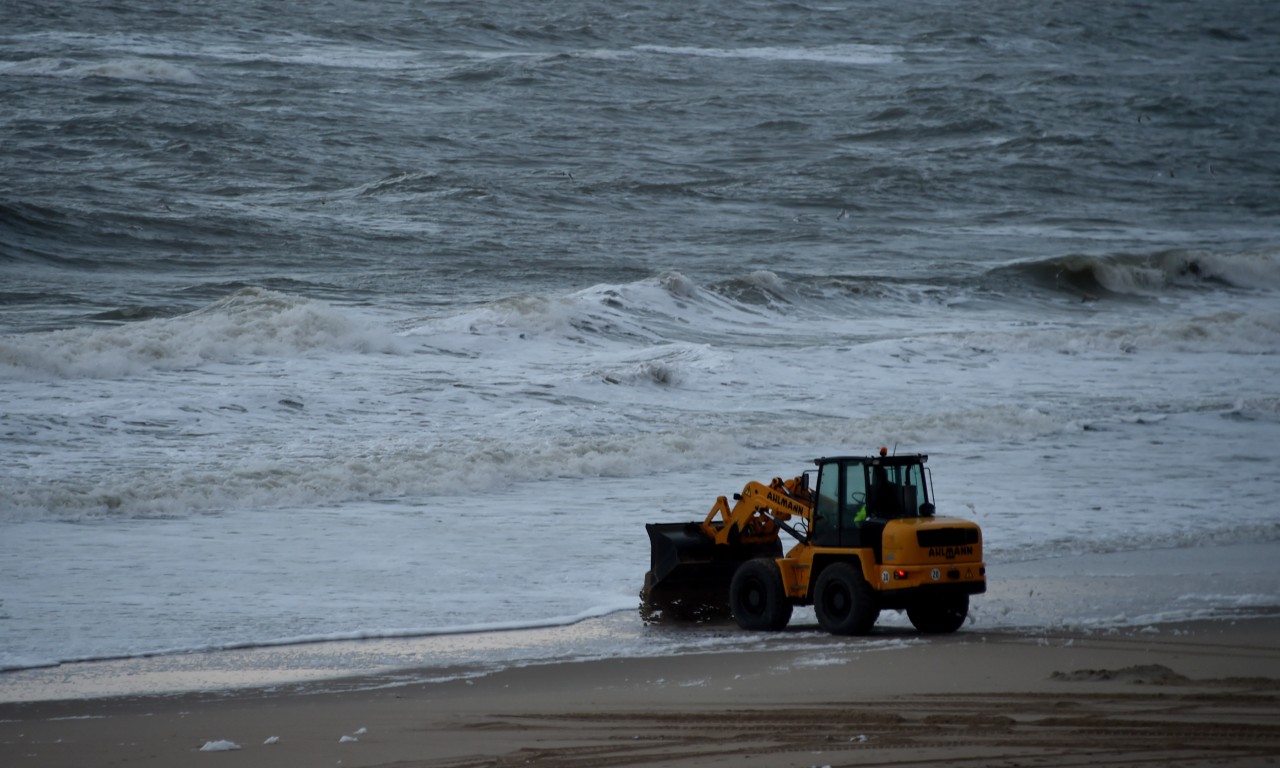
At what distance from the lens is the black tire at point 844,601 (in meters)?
7.91

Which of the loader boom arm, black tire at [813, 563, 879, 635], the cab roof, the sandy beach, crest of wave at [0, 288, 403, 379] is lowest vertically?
the sandy beach

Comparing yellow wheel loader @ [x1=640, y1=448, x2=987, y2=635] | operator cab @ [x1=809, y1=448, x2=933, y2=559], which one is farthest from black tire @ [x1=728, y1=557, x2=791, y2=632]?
operator cab @ [x1=809, y1=448, x2=933, y2=559]

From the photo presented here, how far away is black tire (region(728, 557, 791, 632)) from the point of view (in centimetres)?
826

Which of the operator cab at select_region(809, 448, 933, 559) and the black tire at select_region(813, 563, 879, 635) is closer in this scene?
the black tire at select_region(813, 563, 879, 635)


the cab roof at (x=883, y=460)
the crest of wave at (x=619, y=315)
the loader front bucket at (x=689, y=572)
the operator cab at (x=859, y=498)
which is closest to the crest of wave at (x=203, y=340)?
the crest of wave at (x=619, y=315)

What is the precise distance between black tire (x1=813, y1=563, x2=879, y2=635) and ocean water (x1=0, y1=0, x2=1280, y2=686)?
840 millimetres

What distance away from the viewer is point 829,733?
5.59m

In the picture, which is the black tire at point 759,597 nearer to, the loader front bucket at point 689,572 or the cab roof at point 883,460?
the loader front bucket at point 689,572

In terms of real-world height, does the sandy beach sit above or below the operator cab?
below

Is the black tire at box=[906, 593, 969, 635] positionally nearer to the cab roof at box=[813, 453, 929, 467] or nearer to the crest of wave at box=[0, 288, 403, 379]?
the cab roof at box=[813, 453, 929, 467]

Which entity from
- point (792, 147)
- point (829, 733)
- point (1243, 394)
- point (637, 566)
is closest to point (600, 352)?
point (1243, 394)

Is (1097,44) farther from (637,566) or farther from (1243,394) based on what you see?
(637,566)

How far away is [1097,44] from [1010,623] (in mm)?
51408

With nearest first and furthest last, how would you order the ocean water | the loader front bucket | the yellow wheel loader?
the yellow wheel loader → the loader front bucket → the ocean water
